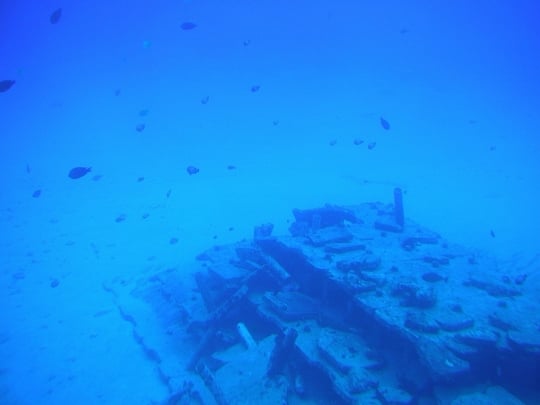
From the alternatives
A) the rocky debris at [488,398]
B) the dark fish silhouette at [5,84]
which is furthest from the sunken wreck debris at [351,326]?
the dark fish silhouette at [5,84]

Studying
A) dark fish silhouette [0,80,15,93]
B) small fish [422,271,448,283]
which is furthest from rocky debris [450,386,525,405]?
dark fish silhouette [0,80,15,93]

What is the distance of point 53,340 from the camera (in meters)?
15.2

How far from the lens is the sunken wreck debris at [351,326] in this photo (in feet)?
25.3

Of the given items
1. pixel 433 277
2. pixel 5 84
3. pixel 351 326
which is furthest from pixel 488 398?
pixel 5 84

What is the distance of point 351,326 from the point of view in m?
9.74

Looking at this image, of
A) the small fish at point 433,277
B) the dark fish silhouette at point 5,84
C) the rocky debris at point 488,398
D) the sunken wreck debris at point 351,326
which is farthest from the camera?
the small fish at point 433,277

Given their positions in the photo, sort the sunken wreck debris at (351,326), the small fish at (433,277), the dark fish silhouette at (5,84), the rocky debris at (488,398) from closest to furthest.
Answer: the rocky debris at (488,398) → the sunken wreck debris at (351,326) → the dark fish silhouette at (5,84) → the small fish at (433,277)

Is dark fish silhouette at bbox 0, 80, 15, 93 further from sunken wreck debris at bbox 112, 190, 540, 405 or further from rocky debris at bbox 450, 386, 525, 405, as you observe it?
rocky debris at bbox 450, 386, 525, 405

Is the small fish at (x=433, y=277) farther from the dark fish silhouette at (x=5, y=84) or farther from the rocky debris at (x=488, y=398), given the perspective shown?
the dark fish silhouette at (x=5, y=84)

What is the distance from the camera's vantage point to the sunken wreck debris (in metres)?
7.71

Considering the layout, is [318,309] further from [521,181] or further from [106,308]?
[521,181]

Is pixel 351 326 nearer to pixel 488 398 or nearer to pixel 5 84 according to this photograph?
pixel 488 398

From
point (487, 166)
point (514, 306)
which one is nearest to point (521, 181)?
point (487, 166)

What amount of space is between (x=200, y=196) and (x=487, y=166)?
41.8 meters
